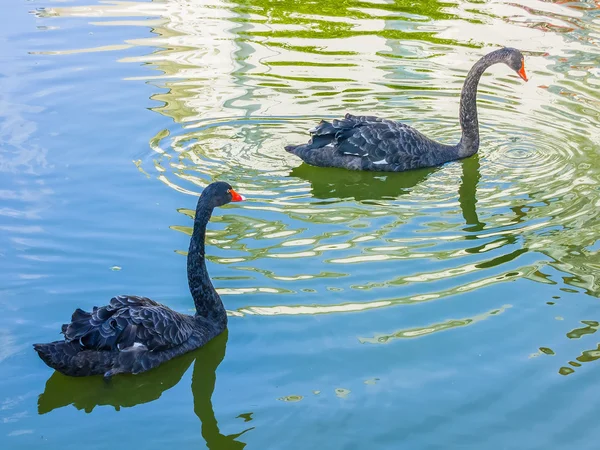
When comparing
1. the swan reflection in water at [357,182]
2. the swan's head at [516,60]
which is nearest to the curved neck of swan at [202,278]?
the swan reflection in water at [357,182]

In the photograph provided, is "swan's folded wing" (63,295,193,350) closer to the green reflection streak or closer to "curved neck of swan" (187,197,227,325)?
"curved neck of swan" (187,197,227,325)

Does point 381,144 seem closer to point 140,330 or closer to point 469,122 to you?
point 469,122

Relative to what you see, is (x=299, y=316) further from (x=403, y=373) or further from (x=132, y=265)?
(x=132, y=265)

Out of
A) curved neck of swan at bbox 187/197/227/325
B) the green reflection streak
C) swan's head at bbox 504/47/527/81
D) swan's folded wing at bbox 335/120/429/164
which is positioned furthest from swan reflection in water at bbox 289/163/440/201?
curved neck of swan at bbox 187/197/227/325

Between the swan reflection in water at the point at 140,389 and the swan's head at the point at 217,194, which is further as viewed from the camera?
the swan's head at the point at 217,194

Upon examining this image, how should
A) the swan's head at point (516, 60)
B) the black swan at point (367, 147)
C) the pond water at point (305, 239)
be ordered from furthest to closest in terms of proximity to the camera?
1. the swan's head at point (516, 60)
2. the black swan at point (367, 147)
3. the pond water at point (305, 239)

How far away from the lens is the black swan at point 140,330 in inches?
186

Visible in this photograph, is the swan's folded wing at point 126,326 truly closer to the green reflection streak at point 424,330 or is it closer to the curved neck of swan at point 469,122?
the green reflection streak at point 424,330

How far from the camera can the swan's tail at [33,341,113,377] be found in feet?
15.4

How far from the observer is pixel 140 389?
4898 millimetres

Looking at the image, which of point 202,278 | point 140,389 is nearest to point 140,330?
point 140,389

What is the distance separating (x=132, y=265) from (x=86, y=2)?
321 inches

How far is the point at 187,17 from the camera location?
40.6 ft

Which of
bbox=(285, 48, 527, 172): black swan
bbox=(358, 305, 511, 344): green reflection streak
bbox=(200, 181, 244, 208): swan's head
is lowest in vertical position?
bbox=(358, 305, 511, 344): green reflection streak
